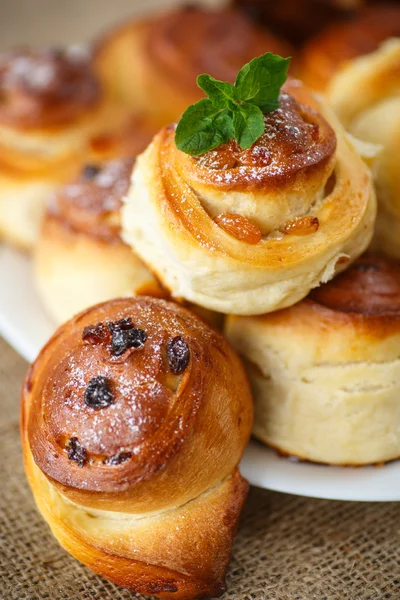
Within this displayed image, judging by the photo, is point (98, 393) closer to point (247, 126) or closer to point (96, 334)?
point (96, 334)

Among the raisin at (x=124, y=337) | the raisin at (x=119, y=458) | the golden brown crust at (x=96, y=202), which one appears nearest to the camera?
the raisin at (x=119, y=458)

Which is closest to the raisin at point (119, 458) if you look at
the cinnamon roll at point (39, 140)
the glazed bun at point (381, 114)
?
the glazed bun at point (381, 114)

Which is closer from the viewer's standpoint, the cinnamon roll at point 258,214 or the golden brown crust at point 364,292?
the cinnamon roll at point 258,214

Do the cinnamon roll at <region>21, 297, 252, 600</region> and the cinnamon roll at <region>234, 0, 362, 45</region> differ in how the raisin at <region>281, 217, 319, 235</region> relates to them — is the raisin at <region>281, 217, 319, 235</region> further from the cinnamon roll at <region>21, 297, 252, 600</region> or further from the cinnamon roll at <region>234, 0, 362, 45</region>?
the cinnamon roll at <region>234, 0, 362, 45</region>

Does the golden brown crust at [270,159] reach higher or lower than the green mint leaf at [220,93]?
lower

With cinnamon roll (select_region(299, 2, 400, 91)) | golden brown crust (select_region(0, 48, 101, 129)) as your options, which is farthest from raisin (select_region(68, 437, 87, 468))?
cinnamon roll (select_region(299, 2, 400, 91))

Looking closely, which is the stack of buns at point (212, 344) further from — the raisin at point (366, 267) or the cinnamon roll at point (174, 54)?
the cinnamon roll at point (174, 54)

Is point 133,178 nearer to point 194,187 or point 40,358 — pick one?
point 194,187

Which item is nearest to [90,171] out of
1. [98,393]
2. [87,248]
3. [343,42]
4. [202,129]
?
[87,248]
